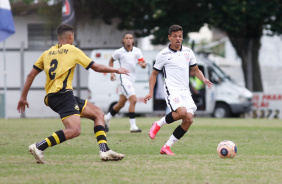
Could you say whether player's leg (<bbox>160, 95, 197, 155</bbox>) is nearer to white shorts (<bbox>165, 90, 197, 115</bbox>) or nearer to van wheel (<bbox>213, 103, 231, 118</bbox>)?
white shorts (<bbox>165, 90, 197, 115</bbox>)

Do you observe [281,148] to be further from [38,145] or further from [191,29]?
[191,29]

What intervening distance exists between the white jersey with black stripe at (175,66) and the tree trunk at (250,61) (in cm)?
1768

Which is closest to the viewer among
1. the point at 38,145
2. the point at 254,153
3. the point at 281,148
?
the point at 38,145

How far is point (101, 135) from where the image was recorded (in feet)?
28.1

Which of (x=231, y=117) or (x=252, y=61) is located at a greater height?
(x=252, y=61)

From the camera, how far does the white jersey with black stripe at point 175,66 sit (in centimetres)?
1014

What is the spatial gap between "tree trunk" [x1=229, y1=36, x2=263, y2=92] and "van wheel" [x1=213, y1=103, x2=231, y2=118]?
2489mm

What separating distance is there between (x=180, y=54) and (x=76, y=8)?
19.1m

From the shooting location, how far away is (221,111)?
25484mm

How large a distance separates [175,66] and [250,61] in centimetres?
1794

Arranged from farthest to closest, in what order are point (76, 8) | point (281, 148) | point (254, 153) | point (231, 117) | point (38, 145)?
1. point (76, 8)
2. point (231, 117)
3. point (281, 148)
4. point (254, 153)
5. point (38, 145)

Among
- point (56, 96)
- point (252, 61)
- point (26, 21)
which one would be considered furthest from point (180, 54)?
point (26, 21)

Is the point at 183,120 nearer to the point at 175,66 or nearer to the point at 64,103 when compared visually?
the point at 175,66

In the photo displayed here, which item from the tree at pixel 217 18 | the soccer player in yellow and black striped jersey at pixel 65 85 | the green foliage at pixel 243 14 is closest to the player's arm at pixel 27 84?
the soccer player in yellow and black striped jersey at pixel 65 85
